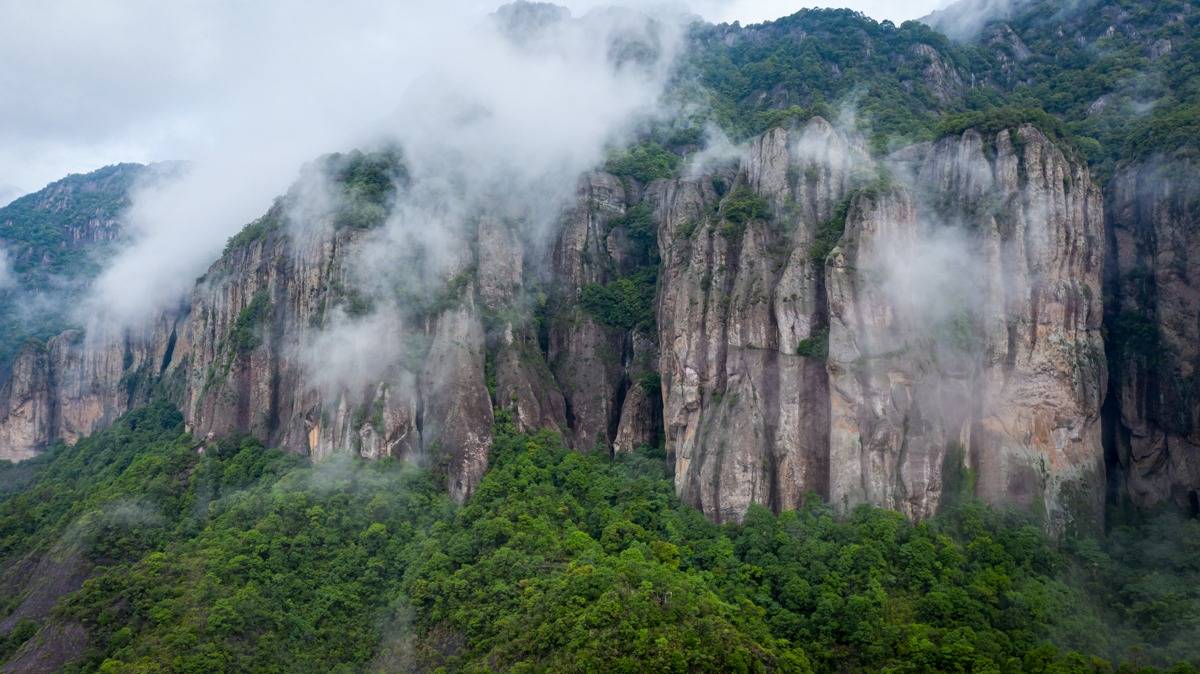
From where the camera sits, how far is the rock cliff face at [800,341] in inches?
2195

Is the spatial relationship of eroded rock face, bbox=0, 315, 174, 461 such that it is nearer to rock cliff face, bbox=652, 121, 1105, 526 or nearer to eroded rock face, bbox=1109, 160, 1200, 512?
rock cliff face, bbox=652, 121, 1105, 526

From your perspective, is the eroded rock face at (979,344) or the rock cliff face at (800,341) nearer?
the eroded rock face at (979,344)

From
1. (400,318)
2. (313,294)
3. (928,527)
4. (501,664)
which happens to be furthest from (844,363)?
(313,294)

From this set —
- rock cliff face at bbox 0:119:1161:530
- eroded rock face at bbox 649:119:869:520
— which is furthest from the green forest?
rock cliff face at bbox 0:119:1161:530

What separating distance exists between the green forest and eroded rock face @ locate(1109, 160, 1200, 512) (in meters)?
3.84

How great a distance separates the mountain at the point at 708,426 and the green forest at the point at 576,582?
0.74 ft

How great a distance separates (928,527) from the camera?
2055 inches

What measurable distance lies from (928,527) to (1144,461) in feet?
53.8

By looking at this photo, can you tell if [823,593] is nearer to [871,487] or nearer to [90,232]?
[871,487]

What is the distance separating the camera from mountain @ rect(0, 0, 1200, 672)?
159 feet

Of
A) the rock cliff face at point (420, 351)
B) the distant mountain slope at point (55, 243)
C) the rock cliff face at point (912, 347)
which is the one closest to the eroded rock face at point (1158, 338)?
the rock cliff face at point (912, 347)

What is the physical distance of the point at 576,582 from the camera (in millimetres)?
48375

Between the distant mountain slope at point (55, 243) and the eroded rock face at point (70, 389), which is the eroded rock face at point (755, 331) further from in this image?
the distant mountain slope at point (55, 243)

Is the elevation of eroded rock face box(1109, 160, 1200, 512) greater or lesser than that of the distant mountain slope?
lesser
